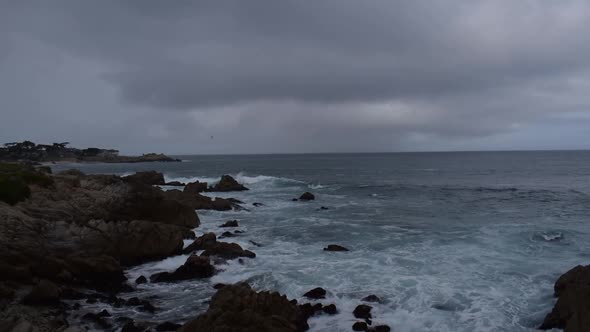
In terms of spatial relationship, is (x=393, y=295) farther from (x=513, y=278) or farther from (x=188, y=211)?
(x=188, y=211)

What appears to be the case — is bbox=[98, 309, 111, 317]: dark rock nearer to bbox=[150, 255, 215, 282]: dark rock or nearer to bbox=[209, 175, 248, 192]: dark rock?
bbox=[150, 255, 215, 282]: dark rock

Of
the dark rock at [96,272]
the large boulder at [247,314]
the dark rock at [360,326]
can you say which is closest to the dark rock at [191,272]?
the dark rock at [96,272]

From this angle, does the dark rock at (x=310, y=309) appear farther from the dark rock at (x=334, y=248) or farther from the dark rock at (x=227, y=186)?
the dark rock at (x=227, y=186)

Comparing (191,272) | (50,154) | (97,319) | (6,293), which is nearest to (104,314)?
(97,319)

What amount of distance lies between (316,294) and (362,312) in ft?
7.96

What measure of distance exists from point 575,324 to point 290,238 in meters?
18.3

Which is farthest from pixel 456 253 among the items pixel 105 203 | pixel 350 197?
pixel 350 197

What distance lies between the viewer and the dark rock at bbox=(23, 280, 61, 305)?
14.8m

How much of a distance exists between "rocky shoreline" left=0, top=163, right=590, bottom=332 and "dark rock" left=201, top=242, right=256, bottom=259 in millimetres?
57

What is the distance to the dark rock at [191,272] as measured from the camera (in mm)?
19031

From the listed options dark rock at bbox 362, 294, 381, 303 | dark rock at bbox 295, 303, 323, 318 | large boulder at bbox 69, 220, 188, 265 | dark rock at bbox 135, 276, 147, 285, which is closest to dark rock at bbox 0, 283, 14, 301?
dark rock at bbox 135, 276, 147, 285

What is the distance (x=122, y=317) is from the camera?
14.5 metres

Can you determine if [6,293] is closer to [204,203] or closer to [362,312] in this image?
[362,312]

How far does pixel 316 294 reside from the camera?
1652 centimetres
